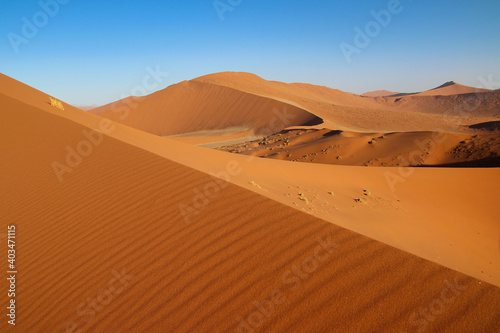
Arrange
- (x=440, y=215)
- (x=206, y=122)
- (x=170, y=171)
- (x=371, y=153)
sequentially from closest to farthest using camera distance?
(x=170, y=171), (x=440, y=215), (x=371, y=153), (x=206, y=122)

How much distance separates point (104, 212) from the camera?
398cm

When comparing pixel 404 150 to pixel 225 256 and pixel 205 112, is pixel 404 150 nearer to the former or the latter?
pixel 225 256

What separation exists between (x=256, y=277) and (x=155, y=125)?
46842 mm

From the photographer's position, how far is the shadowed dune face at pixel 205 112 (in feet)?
116

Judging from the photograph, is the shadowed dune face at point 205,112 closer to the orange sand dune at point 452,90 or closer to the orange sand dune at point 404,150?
the orange sand dune at point 404,150

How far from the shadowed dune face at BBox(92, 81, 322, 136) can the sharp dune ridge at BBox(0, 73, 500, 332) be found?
2804 centimetres

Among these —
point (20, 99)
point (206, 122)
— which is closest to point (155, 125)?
point (206, 122)

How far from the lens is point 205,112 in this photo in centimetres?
4425

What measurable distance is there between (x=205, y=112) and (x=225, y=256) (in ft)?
142

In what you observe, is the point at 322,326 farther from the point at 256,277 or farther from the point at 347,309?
the point at 256,277

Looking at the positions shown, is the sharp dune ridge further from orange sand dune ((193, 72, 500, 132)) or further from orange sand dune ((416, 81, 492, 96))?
orange sand dune ((416, 81, 492, 96))

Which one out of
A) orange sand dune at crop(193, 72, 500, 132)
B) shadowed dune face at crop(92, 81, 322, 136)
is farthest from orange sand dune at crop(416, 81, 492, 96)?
shadowed dune face at crop(92, 81, 322, 136)

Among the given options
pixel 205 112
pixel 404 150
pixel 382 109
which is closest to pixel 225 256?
pixel 404 150

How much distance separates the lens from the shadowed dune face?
3528cm
